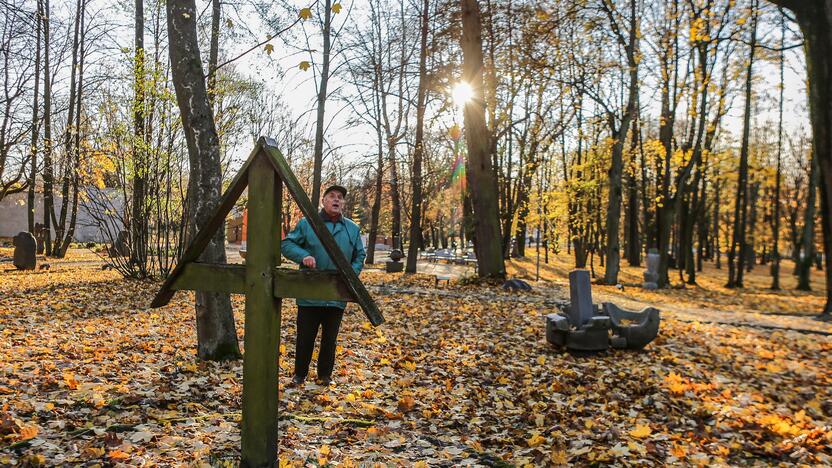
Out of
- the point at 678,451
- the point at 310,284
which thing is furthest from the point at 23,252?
the point at 678,451

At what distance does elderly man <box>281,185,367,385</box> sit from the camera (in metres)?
4.65

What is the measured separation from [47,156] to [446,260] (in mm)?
18806

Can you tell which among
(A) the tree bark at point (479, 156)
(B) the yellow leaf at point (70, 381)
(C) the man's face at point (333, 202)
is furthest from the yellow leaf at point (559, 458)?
(A) the tree bark at point (479, 156)

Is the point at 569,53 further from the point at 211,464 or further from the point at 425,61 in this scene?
the point at 211,464

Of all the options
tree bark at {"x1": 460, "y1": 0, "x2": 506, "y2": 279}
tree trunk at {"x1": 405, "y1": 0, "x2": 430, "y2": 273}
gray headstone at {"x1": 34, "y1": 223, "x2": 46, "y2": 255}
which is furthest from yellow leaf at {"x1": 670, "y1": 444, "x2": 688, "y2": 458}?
gray headstone at {"x1": 34, "y1": 223, "x2": 46, "y2": 255}

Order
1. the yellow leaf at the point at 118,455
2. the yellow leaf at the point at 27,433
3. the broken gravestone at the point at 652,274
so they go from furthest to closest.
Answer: the broken gravestone at the point at 652,274 < the yellow leaf at the point at 27,433 < the yellow leaf at the point at 118,455

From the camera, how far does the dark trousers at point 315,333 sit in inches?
189

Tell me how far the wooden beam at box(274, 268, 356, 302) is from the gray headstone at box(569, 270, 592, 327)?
507cm

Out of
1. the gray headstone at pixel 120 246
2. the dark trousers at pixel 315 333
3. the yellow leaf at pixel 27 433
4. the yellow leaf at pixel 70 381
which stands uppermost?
the gray headstone at pixel 120 246

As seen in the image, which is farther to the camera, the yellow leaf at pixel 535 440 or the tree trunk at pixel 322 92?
the tree trunk at pixel 322 92

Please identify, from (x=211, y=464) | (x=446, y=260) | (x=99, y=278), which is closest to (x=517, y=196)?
(x=446, y=260)

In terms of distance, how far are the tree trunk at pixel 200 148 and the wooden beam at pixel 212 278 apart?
2.43m

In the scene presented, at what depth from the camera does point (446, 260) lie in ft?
94.6

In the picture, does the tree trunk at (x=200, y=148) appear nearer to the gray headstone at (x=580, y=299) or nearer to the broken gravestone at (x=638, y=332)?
the gray headstone at (x=580, y=299)
